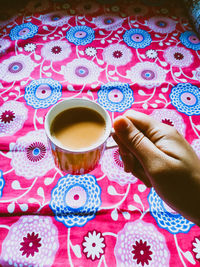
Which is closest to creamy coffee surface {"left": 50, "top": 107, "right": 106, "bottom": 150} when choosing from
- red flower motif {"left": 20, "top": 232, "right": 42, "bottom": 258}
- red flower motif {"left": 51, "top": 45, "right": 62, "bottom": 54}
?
red flower motif {"left": 20, "top": 232, "right": 42, "bottom": 258}

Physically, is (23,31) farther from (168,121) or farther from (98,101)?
(168,121)

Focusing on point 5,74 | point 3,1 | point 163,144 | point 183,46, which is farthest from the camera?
point 3,1

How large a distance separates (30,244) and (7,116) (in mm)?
421

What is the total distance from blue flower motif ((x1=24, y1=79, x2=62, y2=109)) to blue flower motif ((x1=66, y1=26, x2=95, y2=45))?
268mm

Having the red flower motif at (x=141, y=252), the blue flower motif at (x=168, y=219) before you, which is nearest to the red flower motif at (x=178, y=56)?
the blue flower motif at (x=168, y=219)

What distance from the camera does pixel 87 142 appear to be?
1.75 feet

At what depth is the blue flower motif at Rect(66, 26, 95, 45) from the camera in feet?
3.17

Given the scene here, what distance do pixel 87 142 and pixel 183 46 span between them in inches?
28.8

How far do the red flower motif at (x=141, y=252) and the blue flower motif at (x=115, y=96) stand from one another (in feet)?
1.43

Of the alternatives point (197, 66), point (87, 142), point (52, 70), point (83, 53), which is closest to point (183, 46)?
point (197, 66)

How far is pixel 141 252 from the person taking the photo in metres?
0.52

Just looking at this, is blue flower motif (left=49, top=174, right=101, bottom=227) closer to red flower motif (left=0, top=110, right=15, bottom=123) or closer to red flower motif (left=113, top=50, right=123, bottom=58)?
red flower motif (left=0, top=110, right=15, bottom=123)

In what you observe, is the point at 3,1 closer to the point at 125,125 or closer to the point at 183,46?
the point at 183,46

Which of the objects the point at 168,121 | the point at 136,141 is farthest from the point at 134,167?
the point at 168,121
